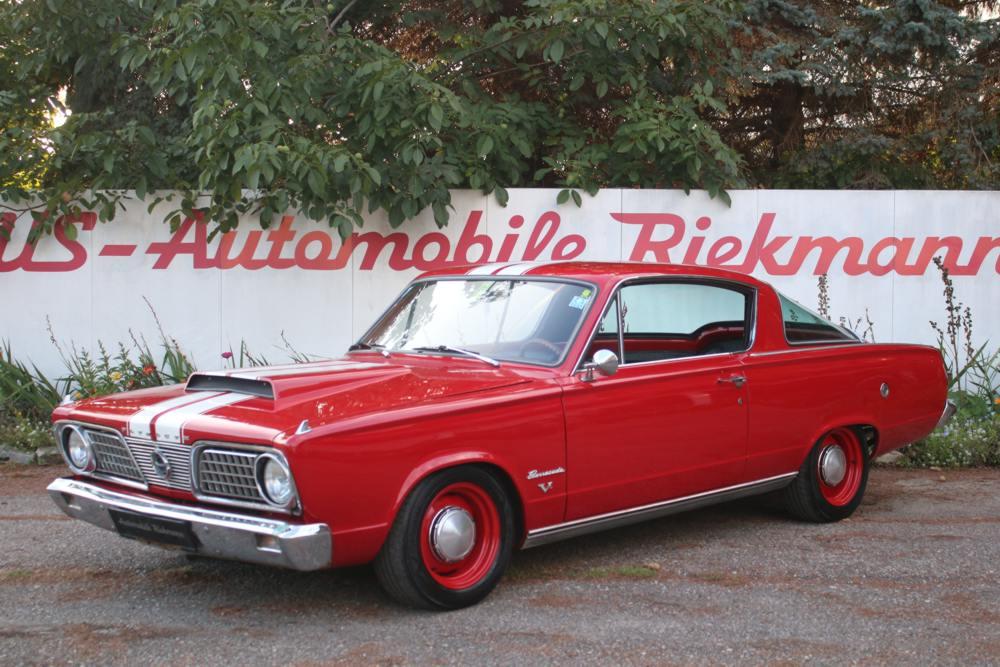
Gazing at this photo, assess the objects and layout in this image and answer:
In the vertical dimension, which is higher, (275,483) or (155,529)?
(275,483)

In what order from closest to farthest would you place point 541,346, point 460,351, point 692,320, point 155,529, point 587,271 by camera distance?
point 155,529, point 541,346, point 460,351, point 587,271, point 692,320

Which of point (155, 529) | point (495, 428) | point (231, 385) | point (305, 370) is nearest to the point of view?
point (155, 529)

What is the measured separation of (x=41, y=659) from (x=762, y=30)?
31.8ft

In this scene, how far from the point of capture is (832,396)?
20.7ft

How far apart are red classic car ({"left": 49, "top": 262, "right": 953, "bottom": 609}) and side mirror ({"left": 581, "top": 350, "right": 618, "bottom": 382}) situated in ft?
0.05

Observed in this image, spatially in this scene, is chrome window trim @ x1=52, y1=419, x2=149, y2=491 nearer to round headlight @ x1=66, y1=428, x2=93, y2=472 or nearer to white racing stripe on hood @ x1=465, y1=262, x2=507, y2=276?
round headlight @ x1=66, y1=428, x2=93, y2=472

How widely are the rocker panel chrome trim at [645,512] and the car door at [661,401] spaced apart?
42 millimetres

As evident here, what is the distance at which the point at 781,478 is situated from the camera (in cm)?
615

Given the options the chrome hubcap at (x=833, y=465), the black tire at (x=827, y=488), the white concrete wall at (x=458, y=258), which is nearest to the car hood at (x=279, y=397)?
the black tire at (x=827, y=488)

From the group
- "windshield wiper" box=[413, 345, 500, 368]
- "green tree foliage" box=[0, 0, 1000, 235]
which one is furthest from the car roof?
"green tree foliage" box=[0, 0, 1000, 235]

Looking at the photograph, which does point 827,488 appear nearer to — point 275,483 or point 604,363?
point 604,363

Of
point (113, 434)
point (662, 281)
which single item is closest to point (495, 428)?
point (662, 281)

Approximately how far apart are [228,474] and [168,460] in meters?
0.33

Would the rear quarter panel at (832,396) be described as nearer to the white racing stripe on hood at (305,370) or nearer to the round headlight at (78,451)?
the white racing stripe on hood at (305,370)
